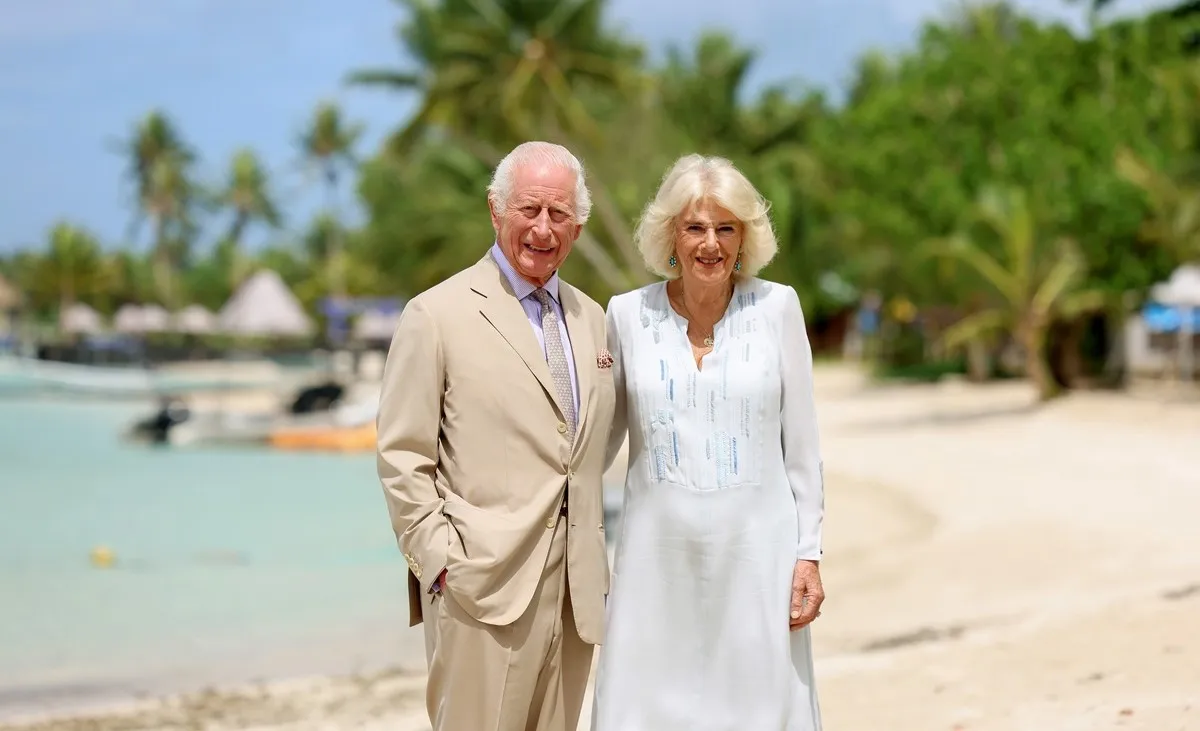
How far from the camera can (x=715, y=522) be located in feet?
10.2

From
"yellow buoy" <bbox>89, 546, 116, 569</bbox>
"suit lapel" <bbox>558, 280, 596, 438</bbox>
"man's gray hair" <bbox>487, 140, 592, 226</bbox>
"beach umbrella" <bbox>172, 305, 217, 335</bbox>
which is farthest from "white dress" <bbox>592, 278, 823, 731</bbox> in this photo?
"beach umbrella" <bbox>172, 305, 217, 335</bbox>

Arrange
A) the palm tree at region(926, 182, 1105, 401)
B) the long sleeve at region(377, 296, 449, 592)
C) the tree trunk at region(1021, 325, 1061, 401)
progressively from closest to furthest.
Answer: the long sleeve at region(377, 296, 449, 592) < the palm tree at region(926, 182, 1105, 401) < the tree trunk at region(1021, 325, 1061, 401)

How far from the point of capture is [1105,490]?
40.4 feet

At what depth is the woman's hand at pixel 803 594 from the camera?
314 centimetres

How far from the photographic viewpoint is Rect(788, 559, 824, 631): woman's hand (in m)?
3.14

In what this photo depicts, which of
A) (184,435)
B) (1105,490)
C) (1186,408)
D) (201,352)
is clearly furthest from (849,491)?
(201,352)

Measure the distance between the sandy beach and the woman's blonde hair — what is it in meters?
2.48

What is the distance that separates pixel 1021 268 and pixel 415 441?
1862cm

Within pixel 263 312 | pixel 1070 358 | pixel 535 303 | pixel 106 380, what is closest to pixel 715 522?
pixel 535 303

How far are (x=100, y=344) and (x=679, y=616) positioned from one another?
66.4 m

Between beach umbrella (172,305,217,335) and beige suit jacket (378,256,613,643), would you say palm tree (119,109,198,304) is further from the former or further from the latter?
beige suit jacket (378,256,613,643)

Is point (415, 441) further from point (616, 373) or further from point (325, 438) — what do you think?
point (325, 438)

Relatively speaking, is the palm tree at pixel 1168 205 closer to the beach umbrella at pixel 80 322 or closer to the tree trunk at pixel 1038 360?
the tree trunk at pixel 1038 360

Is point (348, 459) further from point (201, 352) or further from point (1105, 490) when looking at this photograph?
point (201, 352)
